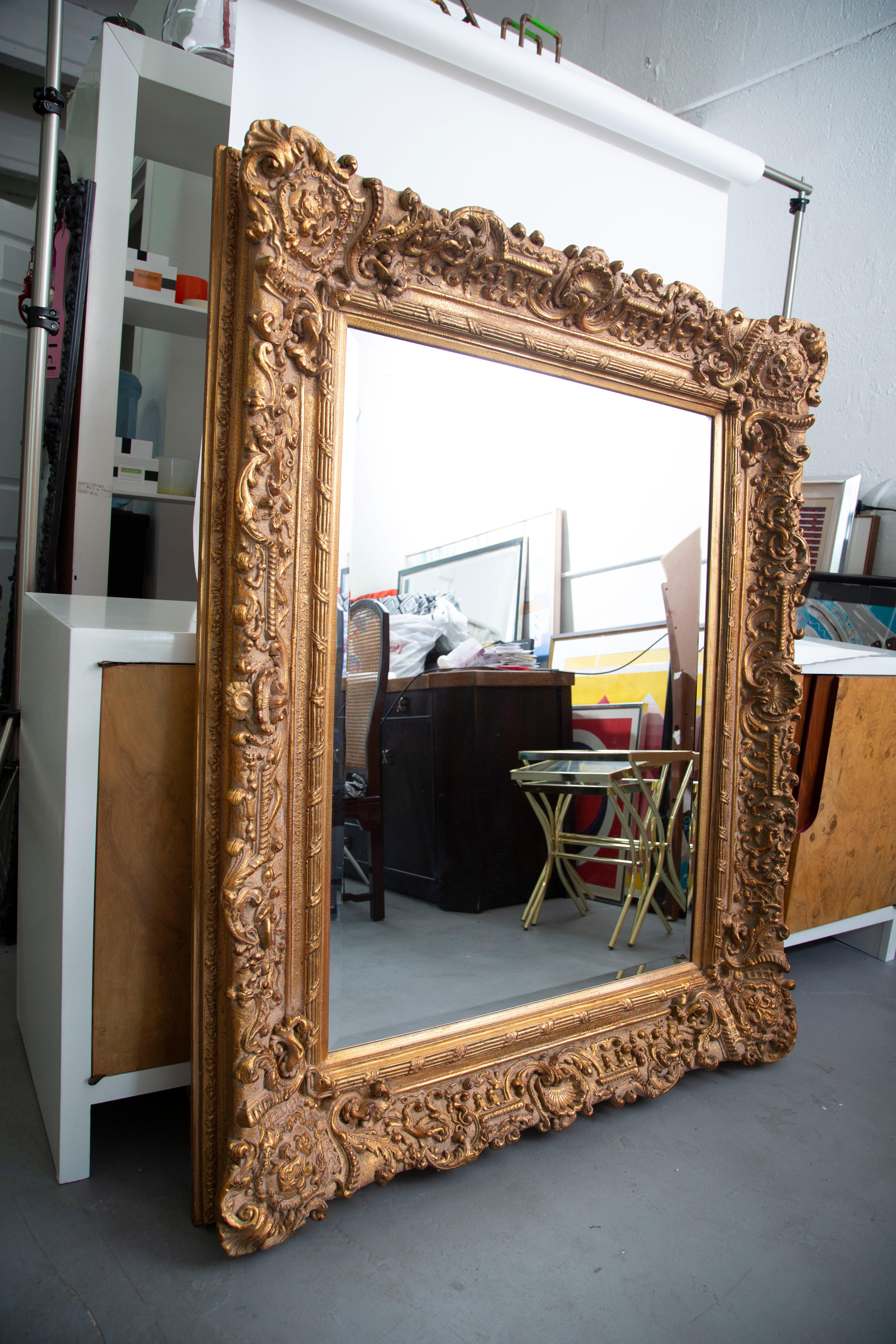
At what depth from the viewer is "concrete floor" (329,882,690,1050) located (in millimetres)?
1274

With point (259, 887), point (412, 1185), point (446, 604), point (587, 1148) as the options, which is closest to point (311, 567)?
point (446, 604)

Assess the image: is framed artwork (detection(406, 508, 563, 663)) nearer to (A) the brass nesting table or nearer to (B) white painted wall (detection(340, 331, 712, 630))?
(B) white painted wall (detection(340, 331, 712, 630))

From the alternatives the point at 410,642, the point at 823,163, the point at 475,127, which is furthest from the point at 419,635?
the point at 823,163

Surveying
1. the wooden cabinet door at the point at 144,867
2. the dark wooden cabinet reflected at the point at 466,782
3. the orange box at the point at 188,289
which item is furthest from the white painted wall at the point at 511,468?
the orange box at the point at 188,289

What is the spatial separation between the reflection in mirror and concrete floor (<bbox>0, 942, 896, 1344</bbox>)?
0.92 ft

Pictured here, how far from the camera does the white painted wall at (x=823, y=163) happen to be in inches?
106

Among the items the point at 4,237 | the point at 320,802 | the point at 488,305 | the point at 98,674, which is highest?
the point at 4,237

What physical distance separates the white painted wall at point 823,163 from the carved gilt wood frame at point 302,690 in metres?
1.72

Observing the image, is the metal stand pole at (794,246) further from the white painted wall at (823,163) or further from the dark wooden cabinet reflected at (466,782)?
the dark wooden cabinet reflected at (466,782)

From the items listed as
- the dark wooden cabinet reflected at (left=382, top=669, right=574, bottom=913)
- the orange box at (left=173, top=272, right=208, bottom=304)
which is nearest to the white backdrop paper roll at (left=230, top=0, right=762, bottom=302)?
the orange box at (left=173, top=272, right=208, bottom=304)

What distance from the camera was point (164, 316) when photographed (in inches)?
89.1

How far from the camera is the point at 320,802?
1.21m

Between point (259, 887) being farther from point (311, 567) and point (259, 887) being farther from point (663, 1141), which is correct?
point (663, 1141)

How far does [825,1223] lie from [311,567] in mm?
1309
